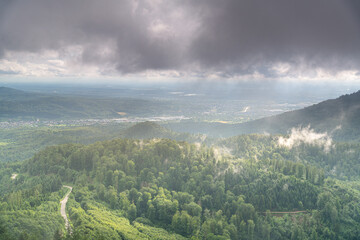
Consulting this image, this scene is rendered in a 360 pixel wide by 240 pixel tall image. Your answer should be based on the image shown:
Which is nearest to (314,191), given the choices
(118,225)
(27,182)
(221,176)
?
(221,176)

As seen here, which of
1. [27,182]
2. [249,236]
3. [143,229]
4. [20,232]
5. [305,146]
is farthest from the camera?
[305,146]

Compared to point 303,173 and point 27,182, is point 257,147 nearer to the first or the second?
point 303,173

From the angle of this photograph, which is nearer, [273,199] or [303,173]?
[273,199]

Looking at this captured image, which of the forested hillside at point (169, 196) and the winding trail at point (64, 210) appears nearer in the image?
the winding trail at point (64, 210)

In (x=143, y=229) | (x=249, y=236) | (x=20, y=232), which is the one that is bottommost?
(x=249, y=236)

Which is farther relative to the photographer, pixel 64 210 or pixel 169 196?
pixel 169 196

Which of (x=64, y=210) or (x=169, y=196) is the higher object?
(x=64, y=210)

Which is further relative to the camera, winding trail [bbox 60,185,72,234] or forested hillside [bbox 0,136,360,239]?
forested hillside [bbox 0,136,360,239]

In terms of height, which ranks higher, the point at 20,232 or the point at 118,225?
the point at 20,232
